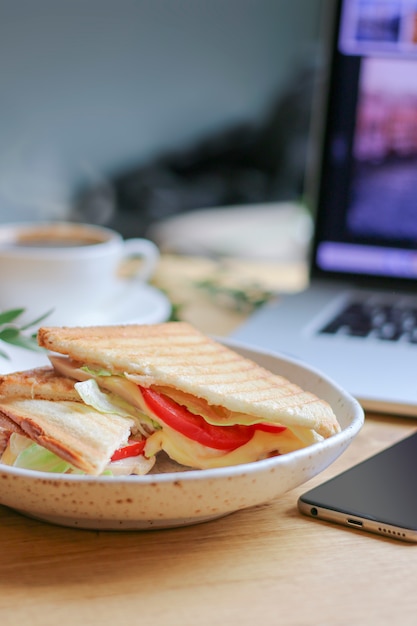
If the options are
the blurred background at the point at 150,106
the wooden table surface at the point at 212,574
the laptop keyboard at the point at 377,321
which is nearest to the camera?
the wooden table surface at the point at 212,574

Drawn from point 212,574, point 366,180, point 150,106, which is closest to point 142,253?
point 366,180

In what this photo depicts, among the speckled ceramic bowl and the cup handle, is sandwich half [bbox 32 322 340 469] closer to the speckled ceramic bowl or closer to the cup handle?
the speckled ceramic bowl

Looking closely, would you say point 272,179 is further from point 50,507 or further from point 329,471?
point 50,507

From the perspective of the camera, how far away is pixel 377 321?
2.94ft

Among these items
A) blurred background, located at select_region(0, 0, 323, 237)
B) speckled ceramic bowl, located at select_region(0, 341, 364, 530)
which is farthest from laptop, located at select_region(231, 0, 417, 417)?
blurred background, located at select_region(0, 0, 323, 237)

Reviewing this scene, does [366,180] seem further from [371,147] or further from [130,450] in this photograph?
[130,450]

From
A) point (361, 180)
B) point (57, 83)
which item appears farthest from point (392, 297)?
point (57, 83)

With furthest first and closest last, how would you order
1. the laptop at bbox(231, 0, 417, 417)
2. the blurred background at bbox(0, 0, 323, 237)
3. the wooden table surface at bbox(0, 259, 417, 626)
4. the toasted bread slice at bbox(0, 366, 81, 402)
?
the blurred background at bbox(0, 0, 323, 237), the laptop at bbox(231, 0, 417, 417), the toasted bread slice at bbox(0, 366, 81, 402), the wooden table surface at bbox(0, 259, 417, 626)

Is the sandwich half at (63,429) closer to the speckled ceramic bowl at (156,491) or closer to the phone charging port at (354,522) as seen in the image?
the speckled ceramic bowl at (156,491)

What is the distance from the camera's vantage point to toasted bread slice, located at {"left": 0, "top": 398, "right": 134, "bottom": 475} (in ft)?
1.49

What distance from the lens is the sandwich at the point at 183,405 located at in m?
0.50

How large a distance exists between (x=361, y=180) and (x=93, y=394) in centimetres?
58

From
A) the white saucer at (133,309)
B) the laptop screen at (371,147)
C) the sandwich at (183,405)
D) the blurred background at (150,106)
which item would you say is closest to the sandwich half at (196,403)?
the sandwich at (183,405)

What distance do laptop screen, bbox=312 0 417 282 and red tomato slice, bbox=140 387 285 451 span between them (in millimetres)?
524
